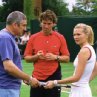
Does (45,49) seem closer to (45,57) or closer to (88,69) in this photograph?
(45,57)

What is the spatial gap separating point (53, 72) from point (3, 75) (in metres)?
1.51

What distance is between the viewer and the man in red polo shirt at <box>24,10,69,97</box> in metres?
7.47

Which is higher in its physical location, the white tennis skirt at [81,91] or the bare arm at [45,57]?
the bare arm at [45,57]

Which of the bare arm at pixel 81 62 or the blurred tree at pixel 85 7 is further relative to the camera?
the blurred tree at pixel 85 7

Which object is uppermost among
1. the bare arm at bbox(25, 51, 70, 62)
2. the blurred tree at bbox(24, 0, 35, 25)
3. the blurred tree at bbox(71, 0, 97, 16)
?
the bare arm at bbox(25, 51, 70, 62)

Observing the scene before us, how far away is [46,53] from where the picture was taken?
7488 mm

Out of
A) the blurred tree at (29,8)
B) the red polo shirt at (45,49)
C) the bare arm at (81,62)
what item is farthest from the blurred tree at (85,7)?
the bare arm at (81,62)

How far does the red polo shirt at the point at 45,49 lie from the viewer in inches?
295

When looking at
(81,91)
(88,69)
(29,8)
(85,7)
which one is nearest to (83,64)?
(88,69)

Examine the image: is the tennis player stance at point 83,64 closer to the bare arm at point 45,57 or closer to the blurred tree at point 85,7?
the bare arm at point 45,57

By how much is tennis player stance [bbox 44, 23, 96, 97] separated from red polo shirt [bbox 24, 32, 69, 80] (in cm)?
106

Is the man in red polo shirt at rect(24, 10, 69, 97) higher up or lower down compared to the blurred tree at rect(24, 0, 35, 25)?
higher up

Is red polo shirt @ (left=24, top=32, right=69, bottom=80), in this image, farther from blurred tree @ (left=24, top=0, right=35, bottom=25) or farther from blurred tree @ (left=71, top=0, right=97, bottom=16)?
blurred tree @ (left=71, top=0, right=97, bottom=16)

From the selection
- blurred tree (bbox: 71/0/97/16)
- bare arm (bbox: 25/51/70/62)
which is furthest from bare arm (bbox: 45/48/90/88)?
blurred tree (bbox: 71/0/97/16)
